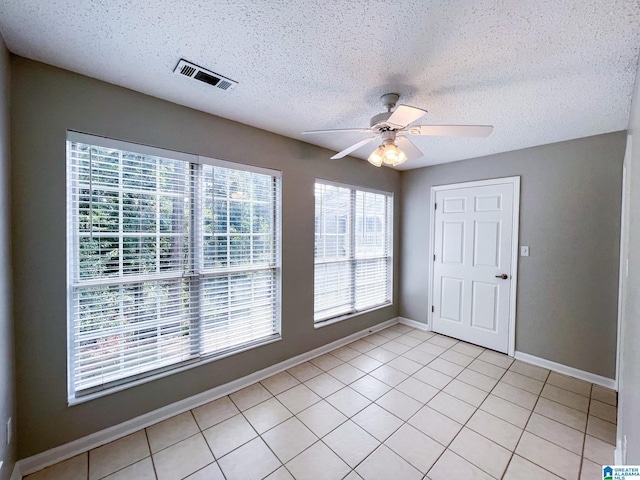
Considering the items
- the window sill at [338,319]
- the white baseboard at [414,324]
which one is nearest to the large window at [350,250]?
the window sill at [338,319]

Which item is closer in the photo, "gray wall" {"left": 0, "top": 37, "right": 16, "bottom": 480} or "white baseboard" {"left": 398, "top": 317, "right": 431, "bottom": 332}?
"gray wall" {"left": 0, "top": 37, "right": 16, "bottom": 480}

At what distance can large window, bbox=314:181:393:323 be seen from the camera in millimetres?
3090

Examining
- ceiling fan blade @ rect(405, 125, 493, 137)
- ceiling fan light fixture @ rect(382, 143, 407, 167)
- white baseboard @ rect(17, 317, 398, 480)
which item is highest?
ceiling fan blade @ rect(405, 125, 493, 137)

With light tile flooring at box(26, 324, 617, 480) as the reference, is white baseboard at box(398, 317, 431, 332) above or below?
above

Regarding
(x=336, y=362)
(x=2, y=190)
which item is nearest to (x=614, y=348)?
(x=336, y=362)

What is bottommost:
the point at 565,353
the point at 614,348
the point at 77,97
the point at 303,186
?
the point at 565,353

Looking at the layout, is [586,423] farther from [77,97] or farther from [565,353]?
[77,97]

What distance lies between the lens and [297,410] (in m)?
2.10

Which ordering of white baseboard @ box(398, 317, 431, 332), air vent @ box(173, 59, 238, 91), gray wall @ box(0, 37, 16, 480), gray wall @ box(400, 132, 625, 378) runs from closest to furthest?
gray wall @ box(0, 37, 16, 480), air vent @ box(173, 59, 238, 91), gray wall @ box(400, 132, 625, 378), white baseboard @ box(398, 317, 431, 332)

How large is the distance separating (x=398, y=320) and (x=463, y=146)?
2.64 metres

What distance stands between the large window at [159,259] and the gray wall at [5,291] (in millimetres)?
255

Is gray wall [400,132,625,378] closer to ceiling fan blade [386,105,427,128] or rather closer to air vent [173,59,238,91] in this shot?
ceiling fan blade [386,105,427,128]

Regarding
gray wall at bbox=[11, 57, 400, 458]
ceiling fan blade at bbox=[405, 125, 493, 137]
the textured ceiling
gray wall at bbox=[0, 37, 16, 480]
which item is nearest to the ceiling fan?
ceiling fan blade at bbox=[405, 125, 493, 137]

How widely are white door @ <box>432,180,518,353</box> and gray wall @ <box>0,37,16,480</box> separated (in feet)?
13.3
